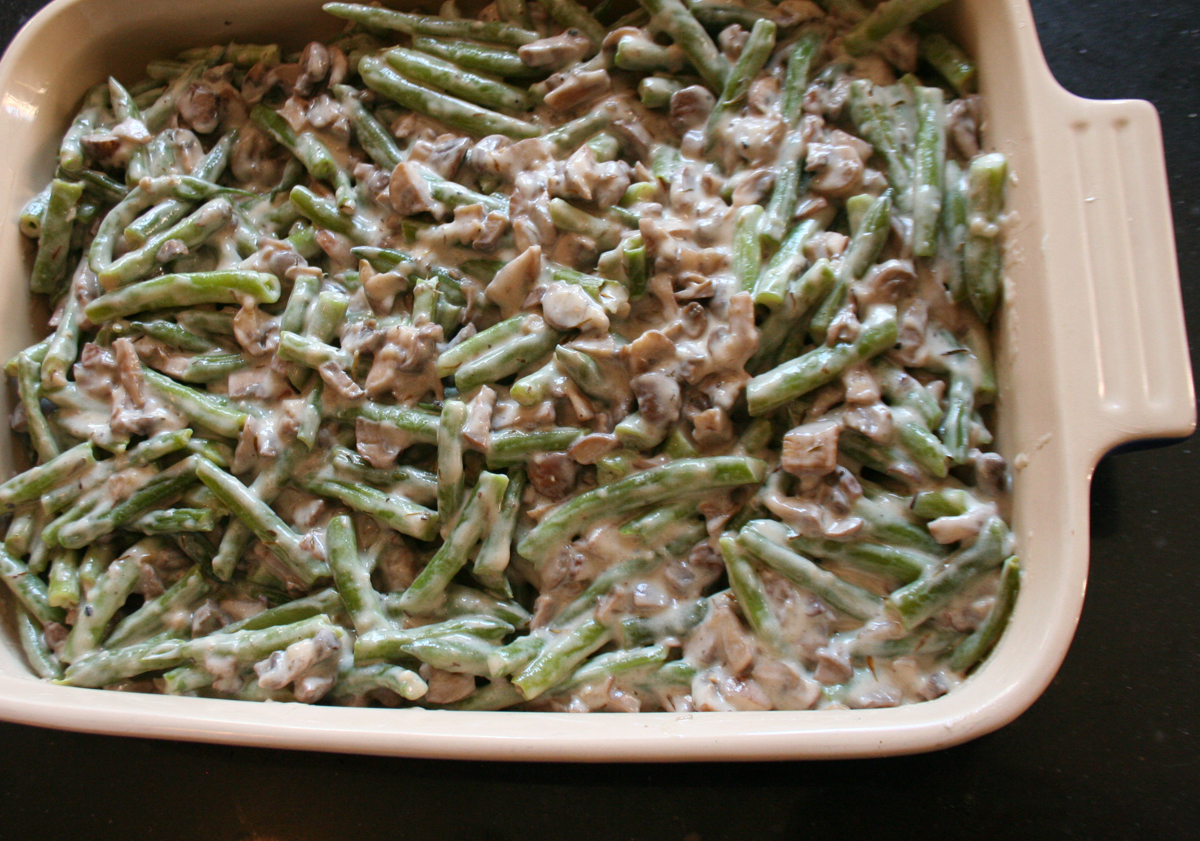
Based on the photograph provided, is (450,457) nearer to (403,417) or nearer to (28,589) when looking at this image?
(403,417)

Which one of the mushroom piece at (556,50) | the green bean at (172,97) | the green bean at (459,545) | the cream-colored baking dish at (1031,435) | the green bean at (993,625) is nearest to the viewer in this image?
the cream-colored baking dish at (1031,435)

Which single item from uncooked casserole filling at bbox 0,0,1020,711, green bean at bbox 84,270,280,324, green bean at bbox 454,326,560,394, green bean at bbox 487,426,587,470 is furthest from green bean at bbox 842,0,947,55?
green bean at bbox 84,270,280,324

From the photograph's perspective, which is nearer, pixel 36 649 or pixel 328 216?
pixel 36 649

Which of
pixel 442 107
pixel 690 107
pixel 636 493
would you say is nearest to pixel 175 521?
pixel 636 493

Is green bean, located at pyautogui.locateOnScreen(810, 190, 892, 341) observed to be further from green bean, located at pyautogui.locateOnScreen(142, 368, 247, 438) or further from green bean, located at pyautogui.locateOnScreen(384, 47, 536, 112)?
green bean, located at pyautogui.locateOnScreen(142, 368, 247, 438)

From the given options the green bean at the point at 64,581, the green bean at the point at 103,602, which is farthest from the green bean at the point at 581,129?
the green bean at the point at 64,581

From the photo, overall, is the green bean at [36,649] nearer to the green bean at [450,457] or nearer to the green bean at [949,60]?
the green bean at [450,457]
